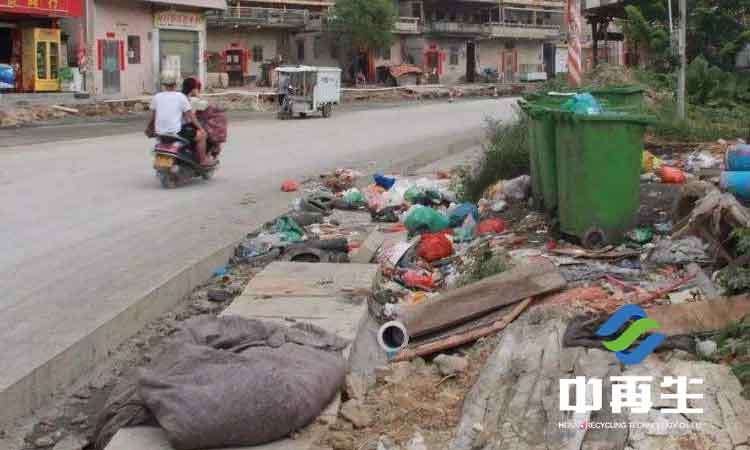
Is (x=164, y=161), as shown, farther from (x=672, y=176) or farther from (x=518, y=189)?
(x=672, y=176)

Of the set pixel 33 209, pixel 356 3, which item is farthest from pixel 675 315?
pixel 356 3

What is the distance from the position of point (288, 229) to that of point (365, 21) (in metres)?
57.6

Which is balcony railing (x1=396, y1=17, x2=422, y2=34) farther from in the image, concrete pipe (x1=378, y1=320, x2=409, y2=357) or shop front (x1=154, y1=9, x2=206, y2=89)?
Answer: concrete pipe (x1=378, y1=320, x2=409, y2=357)

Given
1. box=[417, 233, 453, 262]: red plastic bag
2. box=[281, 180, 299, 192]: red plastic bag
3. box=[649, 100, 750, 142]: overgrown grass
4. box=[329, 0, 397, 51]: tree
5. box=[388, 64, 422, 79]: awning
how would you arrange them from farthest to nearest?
box=[388, 64, 422, 79]: awning → box=[329, 0, 397, 51]: tree → box=[649, 100, 750, 142]: overgrown grass → box=[281, 180, 299, 192]: red plastic bag → box=[417, 233, 453, 262]: red plastic bag

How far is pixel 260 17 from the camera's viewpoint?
66.7 m

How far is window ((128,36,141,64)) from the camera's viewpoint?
46.6 metres

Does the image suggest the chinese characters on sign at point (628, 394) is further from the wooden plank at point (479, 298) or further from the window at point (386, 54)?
the window at point (386, 54)

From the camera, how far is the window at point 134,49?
46625 millimetres

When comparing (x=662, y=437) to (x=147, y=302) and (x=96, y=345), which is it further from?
(x=147, y=302)

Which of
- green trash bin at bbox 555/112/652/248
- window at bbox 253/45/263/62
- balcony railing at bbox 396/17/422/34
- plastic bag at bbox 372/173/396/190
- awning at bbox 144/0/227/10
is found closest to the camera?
green trash bin at bbox 555/112/652/248

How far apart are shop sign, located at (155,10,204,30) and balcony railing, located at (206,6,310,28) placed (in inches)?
465

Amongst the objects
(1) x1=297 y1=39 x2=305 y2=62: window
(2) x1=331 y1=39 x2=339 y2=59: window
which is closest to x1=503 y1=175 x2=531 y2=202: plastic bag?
(2) x1=331 y1=39 x2=339 y2=59: window

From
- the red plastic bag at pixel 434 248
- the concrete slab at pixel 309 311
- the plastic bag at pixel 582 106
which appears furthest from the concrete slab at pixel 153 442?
the plastic bag at pixel 582 106

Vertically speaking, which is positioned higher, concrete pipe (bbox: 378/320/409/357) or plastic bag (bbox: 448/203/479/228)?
plastic bag (bbox: 448/203/479/228)
